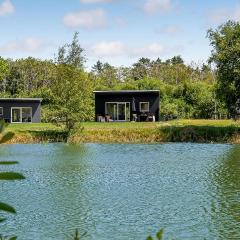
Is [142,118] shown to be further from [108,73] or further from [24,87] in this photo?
[108,73]

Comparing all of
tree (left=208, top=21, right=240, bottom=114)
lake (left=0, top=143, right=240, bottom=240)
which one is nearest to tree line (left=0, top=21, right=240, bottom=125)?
tree (left=208, top=21, right=240, bottom=114)

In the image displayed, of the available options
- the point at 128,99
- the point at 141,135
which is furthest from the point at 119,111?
the point at 141,135

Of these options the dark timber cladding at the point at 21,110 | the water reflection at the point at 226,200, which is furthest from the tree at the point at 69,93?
the water reflection at the point at 226,200

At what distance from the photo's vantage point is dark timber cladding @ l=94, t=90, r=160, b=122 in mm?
42188

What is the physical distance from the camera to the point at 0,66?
38.9m

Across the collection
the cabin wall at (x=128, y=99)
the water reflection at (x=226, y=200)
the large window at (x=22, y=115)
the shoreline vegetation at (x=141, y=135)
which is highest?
the cabin wall at (x=128, y=99)

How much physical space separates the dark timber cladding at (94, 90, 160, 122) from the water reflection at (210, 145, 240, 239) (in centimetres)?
1987

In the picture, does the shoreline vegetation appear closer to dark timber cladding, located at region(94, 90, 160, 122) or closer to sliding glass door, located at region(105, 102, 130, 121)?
dark timber cladding, located at region(94, 90, 160, 122)

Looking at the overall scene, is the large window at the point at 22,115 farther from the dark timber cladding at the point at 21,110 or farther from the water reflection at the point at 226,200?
the water reflection at the point at 226,200

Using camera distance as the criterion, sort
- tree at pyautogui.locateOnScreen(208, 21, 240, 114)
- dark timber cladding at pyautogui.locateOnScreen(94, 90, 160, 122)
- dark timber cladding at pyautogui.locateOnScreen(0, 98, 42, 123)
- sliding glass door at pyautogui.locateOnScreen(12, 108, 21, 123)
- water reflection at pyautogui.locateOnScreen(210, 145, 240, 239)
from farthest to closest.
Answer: sliding glass door at pyautogui.locateOnScreen(12, 108, 21, 123), dark timber cladding at pyautogui.locateOnScreen(0, 98, 42, 123), dark timber cladding at pyautogui.locateOnScreen(94, 90, 160, 122), tree at pyautogui.locateOnScreen(208, 21, 240, 114), water reflection at pyautogui.locateOnScreen(210, 145, 240, 239)

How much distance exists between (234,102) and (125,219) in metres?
20.8

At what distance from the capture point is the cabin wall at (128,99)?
4225 centimetres

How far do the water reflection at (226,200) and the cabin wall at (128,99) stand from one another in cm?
1988

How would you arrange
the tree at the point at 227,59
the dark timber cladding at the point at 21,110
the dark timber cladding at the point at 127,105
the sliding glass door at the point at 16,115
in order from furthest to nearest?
Answer: the sliding glass door at the point at 16,115
the dark timber cladding at the point at 21,110
the dark timber cladding at the point at 127,105
the tree at the point at 227,59
